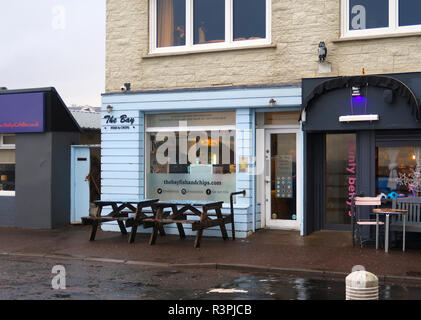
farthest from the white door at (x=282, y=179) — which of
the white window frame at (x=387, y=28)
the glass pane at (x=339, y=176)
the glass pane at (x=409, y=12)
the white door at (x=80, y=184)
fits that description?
the white door at (x=80, y=184)

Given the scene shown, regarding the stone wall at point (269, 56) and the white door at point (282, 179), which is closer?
the stone wall at point (269, 56)

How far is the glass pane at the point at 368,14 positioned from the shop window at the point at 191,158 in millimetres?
3337

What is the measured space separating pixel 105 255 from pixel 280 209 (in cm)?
442

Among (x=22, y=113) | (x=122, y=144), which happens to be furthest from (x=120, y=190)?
(x=22, y=113)

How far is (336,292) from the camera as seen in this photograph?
8.19 m

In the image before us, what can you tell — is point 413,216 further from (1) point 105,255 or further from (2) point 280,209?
(1) point 105,255

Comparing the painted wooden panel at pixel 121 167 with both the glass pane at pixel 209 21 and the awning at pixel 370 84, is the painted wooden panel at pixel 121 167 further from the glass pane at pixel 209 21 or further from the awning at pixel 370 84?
the awning at pixel 370 84

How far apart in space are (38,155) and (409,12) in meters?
9.52

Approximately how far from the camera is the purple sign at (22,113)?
1536 cm

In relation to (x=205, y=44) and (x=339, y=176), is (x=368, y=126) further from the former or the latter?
(x=205, y=44)

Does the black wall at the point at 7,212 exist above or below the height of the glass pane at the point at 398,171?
below

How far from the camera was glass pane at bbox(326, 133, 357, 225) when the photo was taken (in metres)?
13.3

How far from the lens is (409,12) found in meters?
12.3
